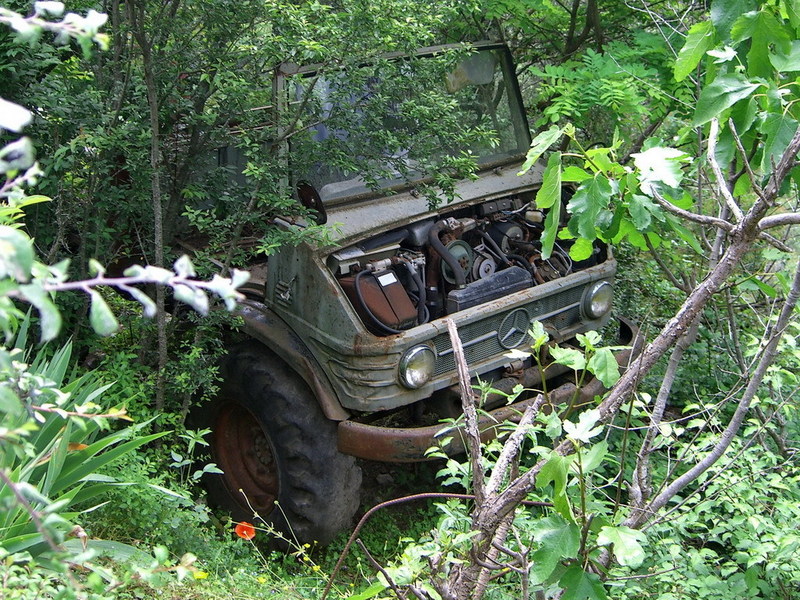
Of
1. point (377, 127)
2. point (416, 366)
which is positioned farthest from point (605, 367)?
point (377, 127)

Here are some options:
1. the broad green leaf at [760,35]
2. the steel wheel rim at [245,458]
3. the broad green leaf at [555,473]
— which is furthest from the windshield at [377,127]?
the broad green leaf at [555,473]

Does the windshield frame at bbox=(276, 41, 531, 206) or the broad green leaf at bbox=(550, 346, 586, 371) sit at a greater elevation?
the windshield frame at bbox=(276, 41, 531, 206)

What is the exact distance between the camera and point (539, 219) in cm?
516

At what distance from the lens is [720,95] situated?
2.22 metres

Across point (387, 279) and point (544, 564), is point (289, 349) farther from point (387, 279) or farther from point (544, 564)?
point (544, 564)

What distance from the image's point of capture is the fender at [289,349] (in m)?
4.18

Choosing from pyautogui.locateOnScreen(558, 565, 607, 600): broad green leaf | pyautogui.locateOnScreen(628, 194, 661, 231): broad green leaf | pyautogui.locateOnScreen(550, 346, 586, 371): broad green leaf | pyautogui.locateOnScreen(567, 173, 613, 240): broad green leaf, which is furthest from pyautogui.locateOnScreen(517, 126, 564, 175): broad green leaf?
pyautogui.locateOnScreen(558, 565, 607, 600): broad green leaf

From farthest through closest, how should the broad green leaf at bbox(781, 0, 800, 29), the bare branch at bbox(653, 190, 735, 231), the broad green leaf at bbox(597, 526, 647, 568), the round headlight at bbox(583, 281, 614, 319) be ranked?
the round headlight at bbox(583, 281, 614, 319) → the broad green leaf at bbox(781, 0, 800, 29) → the bare branch at bbox(653, 190, 735, 231) → the broad green leaf at bbox(597, 526, 647, 568)

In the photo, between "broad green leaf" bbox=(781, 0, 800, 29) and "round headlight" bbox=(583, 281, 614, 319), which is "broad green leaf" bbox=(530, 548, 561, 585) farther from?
"round headlight" bbox=(583, 281, 614, 319)

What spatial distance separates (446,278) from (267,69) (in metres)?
1.44

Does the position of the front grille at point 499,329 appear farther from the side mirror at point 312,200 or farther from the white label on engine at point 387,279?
the side mirror at point 312,200

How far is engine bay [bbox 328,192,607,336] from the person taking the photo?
13.8 feet

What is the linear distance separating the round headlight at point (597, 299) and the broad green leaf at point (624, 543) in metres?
2.80

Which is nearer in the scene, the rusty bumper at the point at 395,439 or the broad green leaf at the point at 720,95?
the broad green leaf at the point at 720,95
